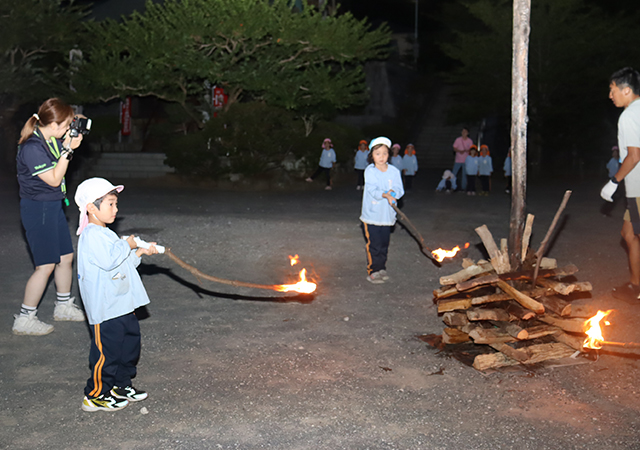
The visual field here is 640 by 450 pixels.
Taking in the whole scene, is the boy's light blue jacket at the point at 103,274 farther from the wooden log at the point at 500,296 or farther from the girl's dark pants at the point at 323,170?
the girl's dark pants at the point at 323,170

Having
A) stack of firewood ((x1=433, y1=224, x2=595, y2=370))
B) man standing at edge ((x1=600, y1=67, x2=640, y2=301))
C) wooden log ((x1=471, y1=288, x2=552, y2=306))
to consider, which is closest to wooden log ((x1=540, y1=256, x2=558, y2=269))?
stack of firewood ((x1=433, y1=224, x2=595, y2=370))

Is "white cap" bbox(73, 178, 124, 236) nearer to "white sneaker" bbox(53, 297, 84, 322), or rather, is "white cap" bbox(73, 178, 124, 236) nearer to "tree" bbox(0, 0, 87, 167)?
"white sneaker" bbox(53, 297, 84, 322)

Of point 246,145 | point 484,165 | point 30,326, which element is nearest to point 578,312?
point 30,326

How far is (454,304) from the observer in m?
5.02

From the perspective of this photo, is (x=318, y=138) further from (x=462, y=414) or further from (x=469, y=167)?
(x=462, y=414)

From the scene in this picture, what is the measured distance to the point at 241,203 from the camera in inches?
601

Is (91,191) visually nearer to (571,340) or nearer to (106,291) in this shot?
(106,291)

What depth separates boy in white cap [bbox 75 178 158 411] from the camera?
3811 millimetres

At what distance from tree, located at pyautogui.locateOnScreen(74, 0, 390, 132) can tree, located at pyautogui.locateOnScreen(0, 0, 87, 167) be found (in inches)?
87.6

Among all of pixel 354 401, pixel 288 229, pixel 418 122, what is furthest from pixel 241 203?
pixel 418 122

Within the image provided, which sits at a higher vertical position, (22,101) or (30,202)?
(22,101)

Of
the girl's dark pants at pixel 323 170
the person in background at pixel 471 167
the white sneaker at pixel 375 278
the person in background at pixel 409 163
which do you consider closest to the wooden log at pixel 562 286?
the white sneaker at pixel 375 278

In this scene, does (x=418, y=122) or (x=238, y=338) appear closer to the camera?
(x=238, y=338)

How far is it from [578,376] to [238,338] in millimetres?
2759
